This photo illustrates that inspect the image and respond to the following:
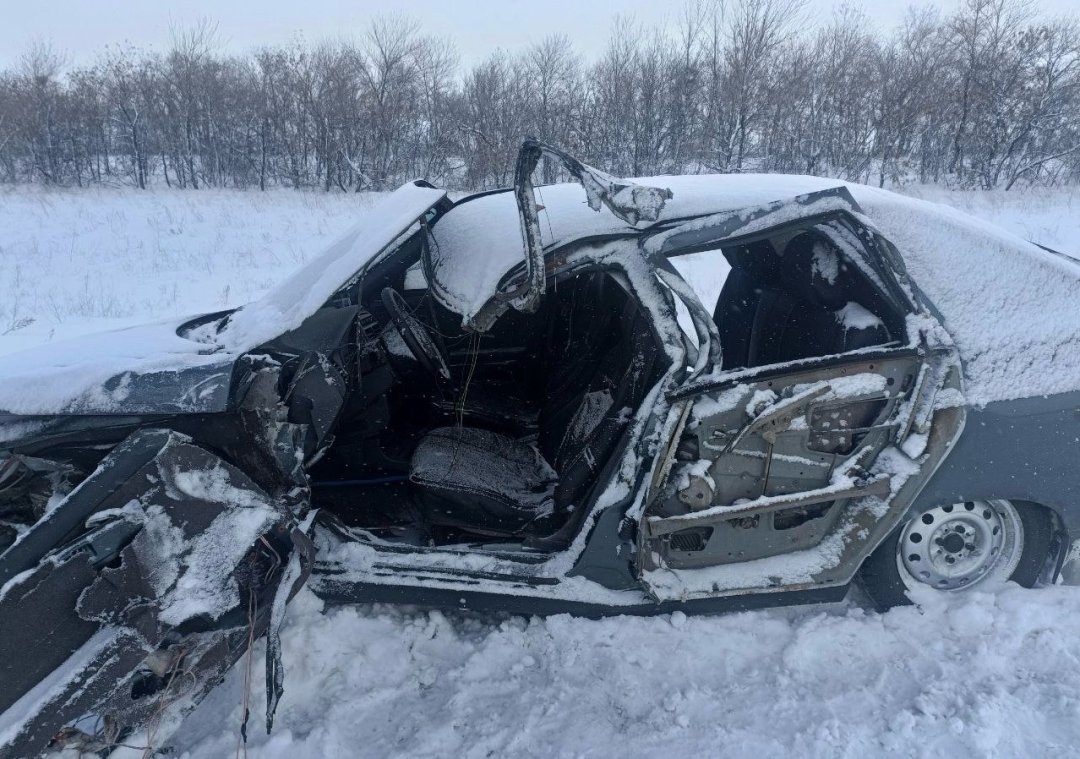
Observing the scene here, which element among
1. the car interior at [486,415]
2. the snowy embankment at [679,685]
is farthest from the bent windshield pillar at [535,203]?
the snowy embankment at [679,685]

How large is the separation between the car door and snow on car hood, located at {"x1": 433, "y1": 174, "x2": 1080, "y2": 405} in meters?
0.13

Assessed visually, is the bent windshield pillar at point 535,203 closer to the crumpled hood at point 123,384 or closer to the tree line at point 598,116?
the crumpled hood at point 123,384

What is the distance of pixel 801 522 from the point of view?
243 cm

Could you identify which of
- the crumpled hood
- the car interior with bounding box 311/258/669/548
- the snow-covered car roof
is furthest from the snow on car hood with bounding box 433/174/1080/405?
the crumpled hood

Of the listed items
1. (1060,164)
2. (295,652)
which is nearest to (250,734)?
(295,652)

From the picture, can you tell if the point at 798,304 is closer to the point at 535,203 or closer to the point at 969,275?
the point at 969,275

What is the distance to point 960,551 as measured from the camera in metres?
2.62

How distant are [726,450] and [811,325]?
1016 millimetres

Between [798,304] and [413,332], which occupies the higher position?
[798,304]

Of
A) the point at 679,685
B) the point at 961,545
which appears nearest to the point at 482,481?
the point at 679,685

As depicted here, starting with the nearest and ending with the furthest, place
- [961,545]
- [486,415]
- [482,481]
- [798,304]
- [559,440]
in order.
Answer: [961,545]
[798,304]
[482,481]
[559,440]
[486,415]

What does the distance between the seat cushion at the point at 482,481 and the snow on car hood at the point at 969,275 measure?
1014 millimetres

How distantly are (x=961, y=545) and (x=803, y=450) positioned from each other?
942mm

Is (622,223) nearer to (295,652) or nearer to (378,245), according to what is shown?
(378,245)
